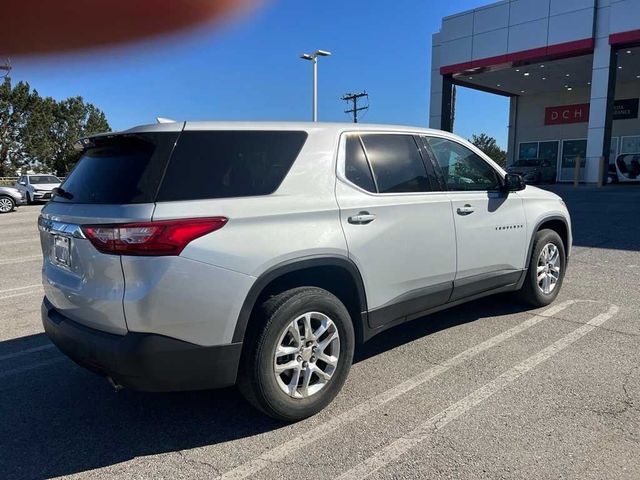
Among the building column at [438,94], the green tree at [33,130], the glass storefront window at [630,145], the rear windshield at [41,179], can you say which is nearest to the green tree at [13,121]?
the green tree at [33,130]

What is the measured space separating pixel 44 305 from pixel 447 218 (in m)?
2.99

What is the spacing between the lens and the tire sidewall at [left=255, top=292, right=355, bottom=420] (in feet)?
9.36

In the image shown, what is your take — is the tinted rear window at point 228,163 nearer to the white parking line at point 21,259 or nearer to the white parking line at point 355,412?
the white parking line at point 355,412

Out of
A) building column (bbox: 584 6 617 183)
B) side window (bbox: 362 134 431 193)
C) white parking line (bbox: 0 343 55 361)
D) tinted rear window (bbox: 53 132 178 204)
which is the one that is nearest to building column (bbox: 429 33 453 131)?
building column (bbox: 584 6 617 183)

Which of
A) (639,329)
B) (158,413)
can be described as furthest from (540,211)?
(158,413)

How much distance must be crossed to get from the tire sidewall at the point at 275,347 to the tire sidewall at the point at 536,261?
2613mm

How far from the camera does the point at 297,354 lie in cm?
304

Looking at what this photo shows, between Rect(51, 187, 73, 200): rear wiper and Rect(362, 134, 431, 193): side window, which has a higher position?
Rect(362, 134, 431, 193): side window

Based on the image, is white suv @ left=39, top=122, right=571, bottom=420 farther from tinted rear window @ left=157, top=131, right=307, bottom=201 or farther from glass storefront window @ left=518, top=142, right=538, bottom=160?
glass storefront window @ left=518, top=142, right=538, bottom=160

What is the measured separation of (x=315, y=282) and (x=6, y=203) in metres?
21.8

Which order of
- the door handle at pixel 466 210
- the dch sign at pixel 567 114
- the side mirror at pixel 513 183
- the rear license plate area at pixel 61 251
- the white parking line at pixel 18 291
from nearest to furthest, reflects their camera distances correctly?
the rear license plate area at pixel 61 251
the door handle at pixel 466 210
the side mirror at pixel 513 183
the white parking line at pixel 18 291
the dch sign at pixel 567 114

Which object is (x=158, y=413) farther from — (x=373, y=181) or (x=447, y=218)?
(x=447, y=218)

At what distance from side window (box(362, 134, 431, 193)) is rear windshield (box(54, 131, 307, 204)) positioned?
686mm

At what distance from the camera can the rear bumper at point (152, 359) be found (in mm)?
2570
